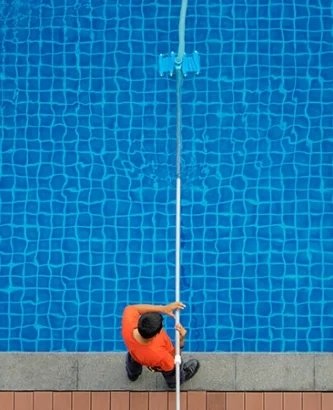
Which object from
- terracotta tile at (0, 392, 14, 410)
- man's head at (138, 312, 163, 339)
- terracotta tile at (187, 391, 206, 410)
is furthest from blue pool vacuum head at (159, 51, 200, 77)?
terracotta tile at (0, 392, 14, 410)

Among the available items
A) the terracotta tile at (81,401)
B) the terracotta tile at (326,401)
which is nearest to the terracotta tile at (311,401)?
the terracotta tile at (326,401)

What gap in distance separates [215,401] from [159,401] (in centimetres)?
34

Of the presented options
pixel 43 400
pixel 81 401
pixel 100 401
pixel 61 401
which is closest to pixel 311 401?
pixel 100 401

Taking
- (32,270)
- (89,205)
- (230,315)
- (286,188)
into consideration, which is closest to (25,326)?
(32,270)

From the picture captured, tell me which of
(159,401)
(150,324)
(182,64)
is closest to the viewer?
(150,324)

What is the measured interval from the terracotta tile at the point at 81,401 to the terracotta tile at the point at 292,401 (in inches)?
47.6

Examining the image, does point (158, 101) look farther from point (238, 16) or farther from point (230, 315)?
point (230, 315)

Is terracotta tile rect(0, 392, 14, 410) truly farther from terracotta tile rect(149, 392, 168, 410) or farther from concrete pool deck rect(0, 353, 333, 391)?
terracotta tile rect(149, 392, 168, 410)

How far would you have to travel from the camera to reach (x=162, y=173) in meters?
6.73

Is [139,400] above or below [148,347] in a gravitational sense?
below

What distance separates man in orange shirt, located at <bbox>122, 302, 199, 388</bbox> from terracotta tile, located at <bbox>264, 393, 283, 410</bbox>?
67 centimetres

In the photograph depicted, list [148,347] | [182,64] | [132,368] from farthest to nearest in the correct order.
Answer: [182,64], [132,368], [148,347]

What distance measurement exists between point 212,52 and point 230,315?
5.62 ft

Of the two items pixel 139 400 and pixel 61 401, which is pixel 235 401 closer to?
pixel 139 400
